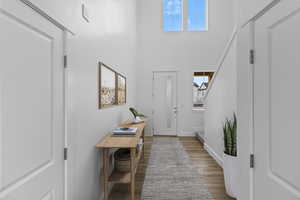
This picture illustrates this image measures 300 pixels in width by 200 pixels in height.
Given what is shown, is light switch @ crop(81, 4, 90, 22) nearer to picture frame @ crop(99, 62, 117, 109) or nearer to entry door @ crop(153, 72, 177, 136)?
picture frame @ crop(99, 62, 117, 109)

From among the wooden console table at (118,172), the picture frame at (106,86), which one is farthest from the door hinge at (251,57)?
the picture frame at (106,86)

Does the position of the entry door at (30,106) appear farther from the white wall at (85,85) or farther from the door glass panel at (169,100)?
the door glass panel at (169,100)

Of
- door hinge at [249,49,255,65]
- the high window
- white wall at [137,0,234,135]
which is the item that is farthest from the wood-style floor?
the high window

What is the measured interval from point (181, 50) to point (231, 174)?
173 inches

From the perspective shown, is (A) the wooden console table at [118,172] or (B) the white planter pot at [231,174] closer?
(A) the wooden console table at [118,172]

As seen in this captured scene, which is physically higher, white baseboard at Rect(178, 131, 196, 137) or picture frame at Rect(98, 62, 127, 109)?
picture frame at Rect(98, 62, 127, 109)

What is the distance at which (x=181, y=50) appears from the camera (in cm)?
562

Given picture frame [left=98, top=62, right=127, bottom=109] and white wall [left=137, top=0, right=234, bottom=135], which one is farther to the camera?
white wall [left=137, top=0, right=234, bottom=135]

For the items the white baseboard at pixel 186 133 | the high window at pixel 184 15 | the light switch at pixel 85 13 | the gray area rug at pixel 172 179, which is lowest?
the gray area rug at pixel 172 179

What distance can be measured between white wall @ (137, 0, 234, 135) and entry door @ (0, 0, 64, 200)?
180 inches

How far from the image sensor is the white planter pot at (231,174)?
2.02m

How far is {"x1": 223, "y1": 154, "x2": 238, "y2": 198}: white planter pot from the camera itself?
202cm

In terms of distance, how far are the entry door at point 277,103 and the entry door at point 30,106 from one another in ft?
4.11

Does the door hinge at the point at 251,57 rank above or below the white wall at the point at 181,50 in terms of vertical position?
below
